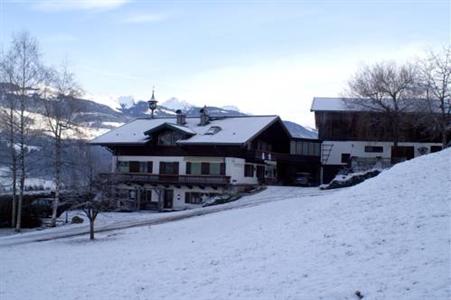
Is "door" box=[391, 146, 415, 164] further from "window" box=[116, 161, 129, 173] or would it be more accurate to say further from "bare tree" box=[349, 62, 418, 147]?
"window" box=[116, 161, 129, 173]

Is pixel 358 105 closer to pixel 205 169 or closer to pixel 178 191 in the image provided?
pixel 205 169

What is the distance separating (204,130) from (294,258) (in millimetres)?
40009

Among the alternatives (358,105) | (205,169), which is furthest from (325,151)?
(205,169)

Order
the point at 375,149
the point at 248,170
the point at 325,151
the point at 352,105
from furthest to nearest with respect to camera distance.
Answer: the point at 325,151 < the point at 375,149 < the point at 352,105 < the point at 248,170

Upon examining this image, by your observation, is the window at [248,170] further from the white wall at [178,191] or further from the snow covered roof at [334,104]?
the snow covered roof at [334,104]

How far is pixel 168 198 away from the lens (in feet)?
171

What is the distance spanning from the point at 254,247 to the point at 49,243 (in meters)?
15.2

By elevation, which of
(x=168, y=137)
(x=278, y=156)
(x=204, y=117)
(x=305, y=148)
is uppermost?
(x=204, y=117)

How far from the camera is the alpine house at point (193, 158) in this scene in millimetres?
49406

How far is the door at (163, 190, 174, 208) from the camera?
5170cm

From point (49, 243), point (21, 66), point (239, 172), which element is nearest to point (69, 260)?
point (49, 243)

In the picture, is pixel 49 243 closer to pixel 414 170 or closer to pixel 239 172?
pixel 414 170

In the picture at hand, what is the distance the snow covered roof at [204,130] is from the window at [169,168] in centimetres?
302

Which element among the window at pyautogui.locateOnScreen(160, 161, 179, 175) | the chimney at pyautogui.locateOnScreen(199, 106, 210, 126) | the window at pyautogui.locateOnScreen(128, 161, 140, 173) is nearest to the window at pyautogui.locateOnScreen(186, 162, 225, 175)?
the window at pyautogui.locateOnScreen(160, 161, 179, 175)
